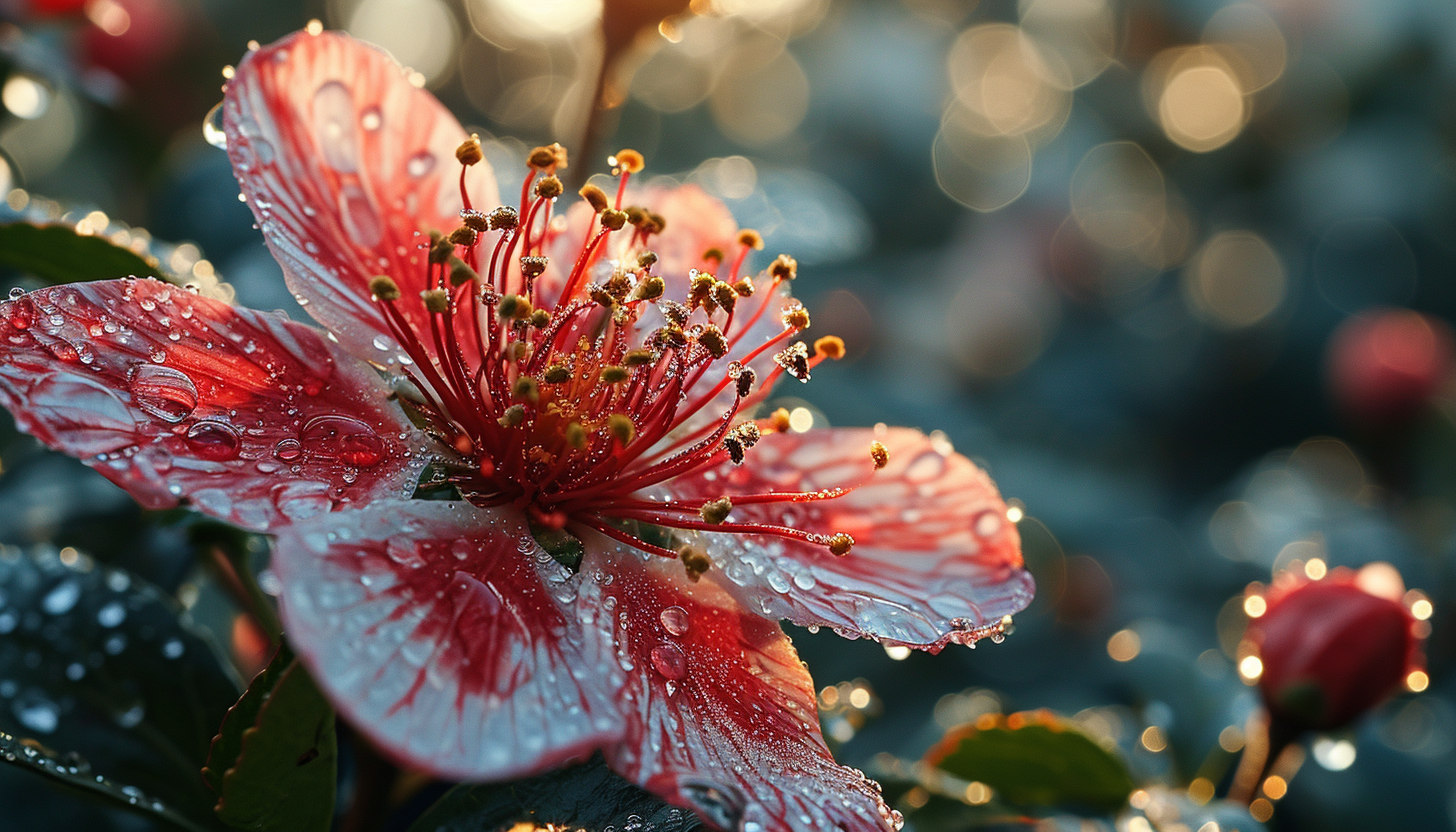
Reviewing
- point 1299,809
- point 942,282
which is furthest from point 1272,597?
point 942,282

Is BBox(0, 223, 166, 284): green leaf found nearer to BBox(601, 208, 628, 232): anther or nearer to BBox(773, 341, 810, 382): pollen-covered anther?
BBox(601, 208, 628, 232): anther

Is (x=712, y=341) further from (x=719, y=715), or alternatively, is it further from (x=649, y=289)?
(x=719, y=715)

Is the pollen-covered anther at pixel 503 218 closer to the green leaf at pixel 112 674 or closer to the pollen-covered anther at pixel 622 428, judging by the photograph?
the pollen-covered anther at pixel 622 428

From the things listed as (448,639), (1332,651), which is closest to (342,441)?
(448,639)

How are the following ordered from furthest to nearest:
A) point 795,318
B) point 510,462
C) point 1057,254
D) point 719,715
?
point 1057,254, point 795,318, point 510,462, point 719,715

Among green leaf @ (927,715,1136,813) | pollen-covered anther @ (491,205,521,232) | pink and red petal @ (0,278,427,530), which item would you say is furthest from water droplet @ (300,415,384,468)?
green leaf @ (927,715,1136,813)
